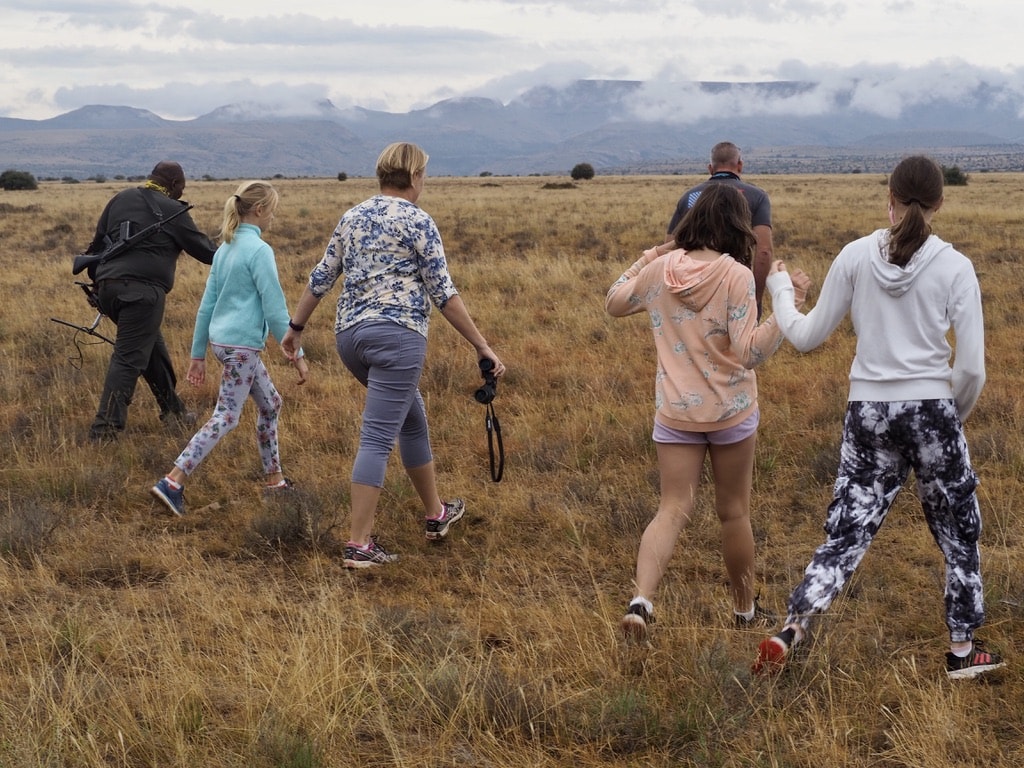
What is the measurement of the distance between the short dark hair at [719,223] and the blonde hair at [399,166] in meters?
1.49

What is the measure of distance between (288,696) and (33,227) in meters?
23.8

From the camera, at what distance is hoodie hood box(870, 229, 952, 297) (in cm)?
326

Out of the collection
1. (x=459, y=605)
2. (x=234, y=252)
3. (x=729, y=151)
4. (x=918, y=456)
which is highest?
(x=729, y=151)

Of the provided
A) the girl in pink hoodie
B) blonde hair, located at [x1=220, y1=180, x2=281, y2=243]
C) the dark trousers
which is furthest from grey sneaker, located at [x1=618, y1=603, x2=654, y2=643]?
the dark trousers

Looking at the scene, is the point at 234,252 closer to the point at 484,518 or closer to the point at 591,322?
the point at 484,518

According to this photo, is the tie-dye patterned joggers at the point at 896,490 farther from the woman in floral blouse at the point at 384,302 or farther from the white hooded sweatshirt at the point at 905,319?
the woman in floral blouse at the point at 384,302

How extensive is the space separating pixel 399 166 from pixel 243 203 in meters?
1.27

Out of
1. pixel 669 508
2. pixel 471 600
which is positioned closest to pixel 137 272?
pixel 471 600

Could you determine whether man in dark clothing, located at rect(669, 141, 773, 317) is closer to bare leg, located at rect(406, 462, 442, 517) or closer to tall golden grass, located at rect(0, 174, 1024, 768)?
tall golden grass, located at rect(0, 174, 1024, 768)

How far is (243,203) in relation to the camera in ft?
18.0

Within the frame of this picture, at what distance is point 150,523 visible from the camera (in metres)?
5.52

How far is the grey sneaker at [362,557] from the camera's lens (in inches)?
189

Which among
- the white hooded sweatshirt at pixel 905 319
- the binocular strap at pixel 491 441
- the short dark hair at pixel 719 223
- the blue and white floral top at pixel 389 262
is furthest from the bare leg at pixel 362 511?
the white hooded sweatshirt at pixel 905 319

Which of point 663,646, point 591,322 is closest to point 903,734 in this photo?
point 663,646
